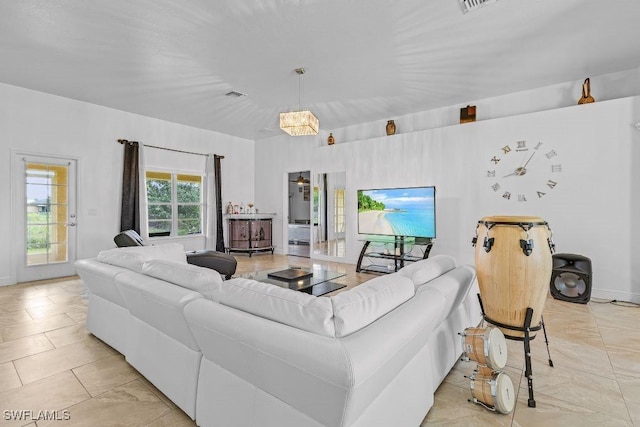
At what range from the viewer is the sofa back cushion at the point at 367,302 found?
3.77ft

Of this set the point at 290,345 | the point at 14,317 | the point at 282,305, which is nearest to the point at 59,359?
the point at 14,317

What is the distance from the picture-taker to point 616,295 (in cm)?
384

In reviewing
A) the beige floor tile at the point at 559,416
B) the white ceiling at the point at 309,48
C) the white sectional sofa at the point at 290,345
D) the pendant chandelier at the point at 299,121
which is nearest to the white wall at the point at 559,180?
the white ceiling at the point at 309,48

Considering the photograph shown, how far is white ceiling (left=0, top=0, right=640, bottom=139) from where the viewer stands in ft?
9.05

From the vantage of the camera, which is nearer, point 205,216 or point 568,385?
point 568,385

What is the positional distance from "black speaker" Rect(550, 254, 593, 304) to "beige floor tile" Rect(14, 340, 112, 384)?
15.1ft

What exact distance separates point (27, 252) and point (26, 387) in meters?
3.73

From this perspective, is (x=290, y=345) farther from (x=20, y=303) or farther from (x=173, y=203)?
(x=173, y=203)

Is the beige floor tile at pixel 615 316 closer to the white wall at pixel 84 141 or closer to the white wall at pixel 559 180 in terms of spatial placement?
the white wall at pixel 559 180

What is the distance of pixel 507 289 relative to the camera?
6.29ft

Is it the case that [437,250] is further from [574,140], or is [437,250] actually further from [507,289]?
[507,289]

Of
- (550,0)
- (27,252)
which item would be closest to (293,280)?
(550,0)

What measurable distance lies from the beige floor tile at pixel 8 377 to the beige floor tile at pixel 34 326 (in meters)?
0.61

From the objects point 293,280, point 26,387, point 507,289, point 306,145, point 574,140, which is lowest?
point 26,387
